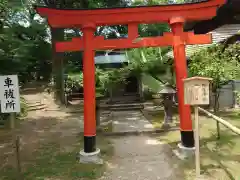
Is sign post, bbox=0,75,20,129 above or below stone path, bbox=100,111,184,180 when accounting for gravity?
above

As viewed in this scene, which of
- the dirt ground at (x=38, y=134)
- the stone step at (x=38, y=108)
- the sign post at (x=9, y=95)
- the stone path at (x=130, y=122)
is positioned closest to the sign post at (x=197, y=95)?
the sign post at (x=9, y=95)

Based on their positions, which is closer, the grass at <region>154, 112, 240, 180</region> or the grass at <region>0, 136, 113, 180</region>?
the grass at <region>154, 112, 240, 180</region>

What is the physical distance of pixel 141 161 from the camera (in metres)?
6.09

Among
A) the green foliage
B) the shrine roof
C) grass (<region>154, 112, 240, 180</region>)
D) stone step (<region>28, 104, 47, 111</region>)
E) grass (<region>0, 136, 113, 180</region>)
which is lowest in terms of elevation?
grass (<region>0, 136, 113, 180</region>)

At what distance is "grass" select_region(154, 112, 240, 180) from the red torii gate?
61cm

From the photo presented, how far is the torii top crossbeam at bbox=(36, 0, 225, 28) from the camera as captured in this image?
6047 millimetres

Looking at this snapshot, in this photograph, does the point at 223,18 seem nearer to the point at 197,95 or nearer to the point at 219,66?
the point at 219,66

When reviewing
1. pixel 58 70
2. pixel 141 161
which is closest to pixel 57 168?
pixel 141 161

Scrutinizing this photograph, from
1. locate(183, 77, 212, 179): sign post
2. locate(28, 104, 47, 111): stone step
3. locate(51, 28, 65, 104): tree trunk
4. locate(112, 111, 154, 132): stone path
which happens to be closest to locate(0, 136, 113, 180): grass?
locate(183, 77, 212, 179): sign post

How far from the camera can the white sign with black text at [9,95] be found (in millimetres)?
5090

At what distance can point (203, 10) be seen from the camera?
6070 millimetres

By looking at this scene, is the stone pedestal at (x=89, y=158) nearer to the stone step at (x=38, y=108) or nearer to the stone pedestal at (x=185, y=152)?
the stone pedestal at (x=185, y=152)

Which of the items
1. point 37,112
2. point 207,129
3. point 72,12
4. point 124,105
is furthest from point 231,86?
point 37,112

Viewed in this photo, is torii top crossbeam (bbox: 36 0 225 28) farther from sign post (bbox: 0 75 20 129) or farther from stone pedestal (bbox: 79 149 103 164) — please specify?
stone pedestal (bbox: 79 149 103 164)
